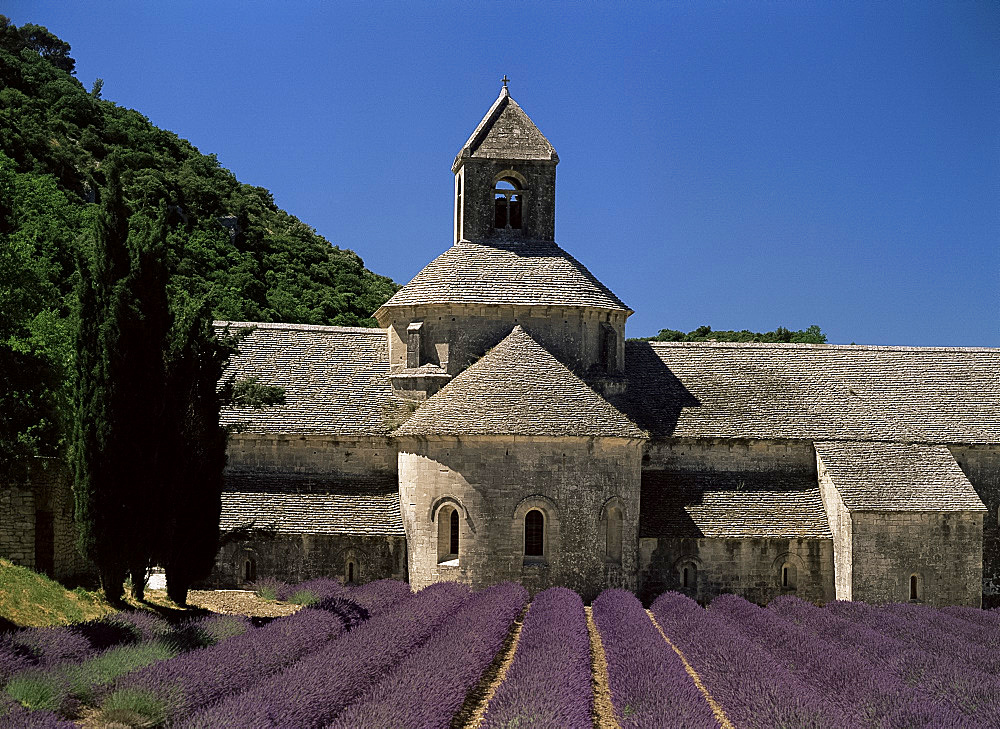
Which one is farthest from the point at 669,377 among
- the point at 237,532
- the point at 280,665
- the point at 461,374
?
the point at 280,665

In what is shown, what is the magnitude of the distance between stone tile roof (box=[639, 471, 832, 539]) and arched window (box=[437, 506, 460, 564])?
214 inches

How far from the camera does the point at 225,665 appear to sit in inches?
580

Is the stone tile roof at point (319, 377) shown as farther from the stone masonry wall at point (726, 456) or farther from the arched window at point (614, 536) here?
the stone masonry wall at point (726, 456)

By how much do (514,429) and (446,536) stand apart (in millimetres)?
3539

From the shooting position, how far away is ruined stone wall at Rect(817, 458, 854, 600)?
27.2m

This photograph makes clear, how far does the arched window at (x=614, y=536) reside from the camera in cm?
2714

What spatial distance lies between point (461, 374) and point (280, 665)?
45.3ft

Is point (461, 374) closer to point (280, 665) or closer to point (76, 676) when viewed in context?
point (280, 665)

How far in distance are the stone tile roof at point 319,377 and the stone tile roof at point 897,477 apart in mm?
13141

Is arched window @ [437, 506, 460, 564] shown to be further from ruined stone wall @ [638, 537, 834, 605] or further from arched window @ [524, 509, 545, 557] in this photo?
ruined stone wall @ [638, 537, 834, 605]

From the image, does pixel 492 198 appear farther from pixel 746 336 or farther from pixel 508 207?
pixel 746 336

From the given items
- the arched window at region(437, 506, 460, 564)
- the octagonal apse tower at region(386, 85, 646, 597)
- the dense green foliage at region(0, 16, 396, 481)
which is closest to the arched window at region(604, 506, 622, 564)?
the octagonal apse tower at region(386, 85, 646, 597)

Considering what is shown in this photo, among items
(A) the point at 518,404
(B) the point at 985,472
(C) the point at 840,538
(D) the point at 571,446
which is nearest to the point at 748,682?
(D) the point at 571,446

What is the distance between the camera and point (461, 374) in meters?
28.5
